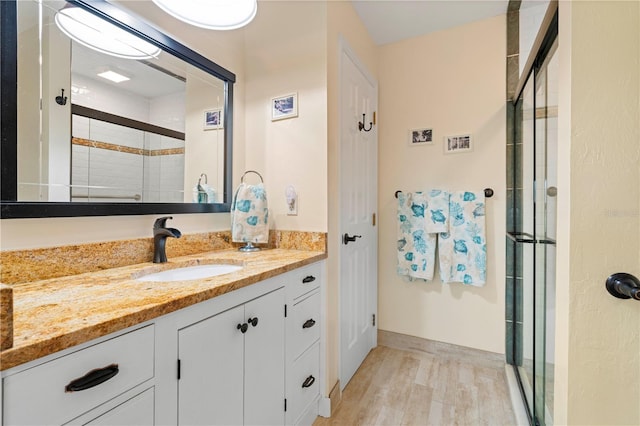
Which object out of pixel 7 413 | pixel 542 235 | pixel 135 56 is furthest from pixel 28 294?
pixel 542 235

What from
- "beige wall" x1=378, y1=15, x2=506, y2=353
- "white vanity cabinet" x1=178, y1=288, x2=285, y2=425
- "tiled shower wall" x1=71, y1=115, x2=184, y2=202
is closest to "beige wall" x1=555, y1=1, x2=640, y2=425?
"white vanity cabinet" x1=178, y1=288, x2=285, y2=425

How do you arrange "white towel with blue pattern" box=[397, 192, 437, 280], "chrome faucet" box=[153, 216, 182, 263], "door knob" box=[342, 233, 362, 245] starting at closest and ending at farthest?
"chrome faucet" box=[153, 216, 182, 263], "door knob" box=[342, 233, 362, 245], "white towel with blue pattern" box=[397, 192, 437, 280]

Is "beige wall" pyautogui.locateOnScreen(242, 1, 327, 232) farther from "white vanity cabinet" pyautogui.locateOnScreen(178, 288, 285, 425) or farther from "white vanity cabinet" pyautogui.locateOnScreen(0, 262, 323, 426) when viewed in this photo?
"white vanity cabinet" pyautogui.locateOnScreen(178, 288, 285, 425)

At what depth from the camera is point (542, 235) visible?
1293 millimetres

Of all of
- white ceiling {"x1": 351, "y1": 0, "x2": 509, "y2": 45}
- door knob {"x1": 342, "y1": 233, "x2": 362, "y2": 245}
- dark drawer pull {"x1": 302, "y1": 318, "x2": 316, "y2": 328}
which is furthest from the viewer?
white ceiling {"x1": 351, "y1": 0, "x2": 509, "y2": 45}

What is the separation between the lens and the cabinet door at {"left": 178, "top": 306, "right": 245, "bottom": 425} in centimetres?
85

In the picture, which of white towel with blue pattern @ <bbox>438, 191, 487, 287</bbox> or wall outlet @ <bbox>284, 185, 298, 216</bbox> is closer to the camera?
wall outlet @ <bbox>284, 185, 298, 216</bbox>

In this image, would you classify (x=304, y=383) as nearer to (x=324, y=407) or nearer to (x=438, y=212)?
(x=324, y=407)

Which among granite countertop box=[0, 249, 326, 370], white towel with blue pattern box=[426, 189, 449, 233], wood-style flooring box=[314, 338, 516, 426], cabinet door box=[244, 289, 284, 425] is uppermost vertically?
white towel with blue pattern box=[426, 189, 449, 233]

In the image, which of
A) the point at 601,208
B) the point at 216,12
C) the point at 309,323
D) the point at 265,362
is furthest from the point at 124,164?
the point at 601,208

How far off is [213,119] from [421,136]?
1526mm

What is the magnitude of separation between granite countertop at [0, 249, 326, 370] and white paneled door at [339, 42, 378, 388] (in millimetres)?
761

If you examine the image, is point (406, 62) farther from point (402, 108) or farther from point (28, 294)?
point (28, 294)

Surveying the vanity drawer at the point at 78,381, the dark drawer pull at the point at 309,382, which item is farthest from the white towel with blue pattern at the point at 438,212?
the vanity drawer at the point at 78,381
